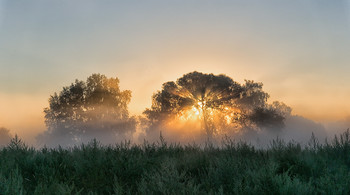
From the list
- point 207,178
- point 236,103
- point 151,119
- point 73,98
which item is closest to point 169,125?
point 151,119

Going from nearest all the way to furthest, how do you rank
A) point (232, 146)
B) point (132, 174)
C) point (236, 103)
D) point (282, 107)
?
1. point (132, 174)
2. point (232, 146)
3. point (236, 103)
4. point (282, 107)

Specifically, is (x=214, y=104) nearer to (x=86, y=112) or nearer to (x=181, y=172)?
(x=86, y=112)

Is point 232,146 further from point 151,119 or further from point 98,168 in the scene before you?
point 151,119

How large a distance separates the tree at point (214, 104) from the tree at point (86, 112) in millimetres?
5493

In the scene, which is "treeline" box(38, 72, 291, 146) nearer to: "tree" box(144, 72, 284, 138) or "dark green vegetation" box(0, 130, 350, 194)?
"tree" box(144, 72, 284, 138)

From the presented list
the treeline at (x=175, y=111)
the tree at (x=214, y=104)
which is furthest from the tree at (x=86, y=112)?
the tree at (x=214, y=104)

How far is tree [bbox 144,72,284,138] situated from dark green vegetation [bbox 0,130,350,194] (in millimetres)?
33754

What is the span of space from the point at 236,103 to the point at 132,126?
16.6m

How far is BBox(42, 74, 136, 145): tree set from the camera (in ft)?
152

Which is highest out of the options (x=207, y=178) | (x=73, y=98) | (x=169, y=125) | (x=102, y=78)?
(x=102, y=78)

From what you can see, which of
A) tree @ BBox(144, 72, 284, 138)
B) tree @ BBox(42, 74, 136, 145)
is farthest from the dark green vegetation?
tree @ BBox(42, 74, 136, 145)

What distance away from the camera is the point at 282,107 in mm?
77125

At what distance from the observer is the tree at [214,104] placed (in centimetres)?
4366

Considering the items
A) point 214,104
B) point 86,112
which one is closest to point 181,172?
point 214,104
